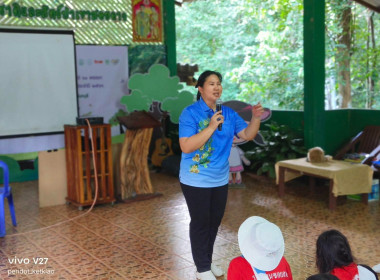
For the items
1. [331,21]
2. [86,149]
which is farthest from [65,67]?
[331,21]

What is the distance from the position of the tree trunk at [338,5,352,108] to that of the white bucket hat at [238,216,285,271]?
24.8ft

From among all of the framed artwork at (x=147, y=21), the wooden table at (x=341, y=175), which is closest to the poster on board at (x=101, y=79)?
the framed artwork at (x=147, y=21)

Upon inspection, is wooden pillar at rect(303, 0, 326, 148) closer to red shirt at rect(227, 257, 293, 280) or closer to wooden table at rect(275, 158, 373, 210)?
wooden table at rect(275, 158, 373, 210)

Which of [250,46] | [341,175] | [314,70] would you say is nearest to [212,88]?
[341,175]

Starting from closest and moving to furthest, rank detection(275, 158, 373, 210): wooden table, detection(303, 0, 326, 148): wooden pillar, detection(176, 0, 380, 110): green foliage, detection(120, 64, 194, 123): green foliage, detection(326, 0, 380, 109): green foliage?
detection(275, 158, 373, 210): wooden table
detection(303, 0, 326, 148): wooden pillar
detection(120, 64, 194, 123): green foliage
detection(326, 0, 380, 109): green foliage
detection(176, 0, 380, 110): green foliage

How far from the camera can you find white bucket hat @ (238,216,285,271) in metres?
1.97

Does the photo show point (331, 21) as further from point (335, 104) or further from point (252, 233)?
point (252, 233)

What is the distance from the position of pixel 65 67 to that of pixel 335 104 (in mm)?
5815

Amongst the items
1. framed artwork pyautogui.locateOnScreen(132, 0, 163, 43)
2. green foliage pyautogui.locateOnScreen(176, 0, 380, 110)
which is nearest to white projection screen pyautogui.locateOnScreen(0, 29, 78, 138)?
framed artwork pyautogui.locateOnScreen(132, 0, 163, 43)

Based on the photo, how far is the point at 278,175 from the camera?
18.8 feet

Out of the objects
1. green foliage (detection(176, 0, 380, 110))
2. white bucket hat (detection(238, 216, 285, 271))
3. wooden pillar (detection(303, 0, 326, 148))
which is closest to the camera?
white bucket hat (detection(238, 216, 285, 271))

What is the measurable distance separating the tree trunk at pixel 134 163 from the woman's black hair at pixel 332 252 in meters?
3.62

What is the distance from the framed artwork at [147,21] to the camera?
7.62 meters

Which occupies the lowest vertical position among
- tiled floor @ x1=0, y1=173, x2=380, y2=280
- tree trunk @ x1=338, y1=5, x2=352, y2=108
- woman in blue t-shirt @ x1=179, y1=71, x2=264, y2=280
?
tiled floor @ x1=0, y1=173, x2=380, y2=280
